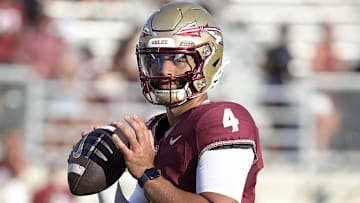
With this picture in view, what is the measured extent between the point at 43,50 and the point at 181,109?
17.2 feet

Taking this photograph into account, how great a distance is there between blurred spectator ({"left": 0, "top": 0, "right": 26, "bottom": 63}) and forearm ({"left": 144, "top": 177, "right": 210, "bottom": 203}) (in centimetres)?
581

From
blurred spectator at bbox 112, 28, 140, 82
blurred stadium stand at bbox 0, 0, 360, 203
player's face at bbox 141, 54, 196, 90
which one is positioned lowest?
blurred stadium stand at bbox 0, 0, 360, 203

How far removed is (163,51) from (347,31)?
6816 millimetres

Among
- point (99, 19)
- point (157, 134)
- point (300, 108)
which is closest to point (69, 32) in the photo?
point (99, 19)

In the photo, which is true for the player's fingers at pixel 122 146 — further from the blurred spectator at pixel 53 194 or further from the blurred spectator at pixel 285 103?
the blurred spectator at pixel 285 103

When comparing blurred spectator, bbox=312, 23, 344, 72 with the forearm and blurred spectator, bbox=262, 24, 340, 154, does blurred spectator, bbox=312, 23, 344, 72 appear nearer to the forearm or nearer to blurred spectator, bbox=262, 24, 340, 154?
blurred spectator, bbox=262, 24, 340, 154

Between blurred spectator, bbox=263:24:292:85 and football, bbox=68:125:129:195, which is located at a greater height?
football, bbox=68:125:129:195

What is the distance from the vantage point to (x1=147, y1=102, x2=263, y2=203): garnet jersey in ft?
9.57

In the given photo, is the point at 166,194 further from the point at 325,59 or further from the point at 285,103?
the point at 325,59

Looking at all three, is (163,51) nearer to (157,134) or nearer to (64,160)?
(157,134)

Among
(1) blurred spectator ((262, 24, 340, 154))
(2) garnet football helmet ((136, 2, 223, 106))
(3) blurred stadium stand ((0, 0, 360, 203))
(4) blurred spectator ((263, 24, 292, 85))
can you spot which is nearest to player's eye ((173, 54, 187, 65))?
(2) garnet football helmet ((136, 2, 223, 106))

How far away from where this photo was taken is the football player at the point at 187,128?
2.82m

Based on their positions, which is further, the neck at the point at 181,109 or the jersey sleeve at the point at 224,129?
the neck at the point at 181,109

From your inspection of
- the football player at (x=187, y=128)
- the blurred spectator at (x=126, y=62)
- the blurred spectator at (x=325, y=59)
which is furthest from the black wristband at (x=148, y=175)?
the blurred spectator at (x=325, y=59)
